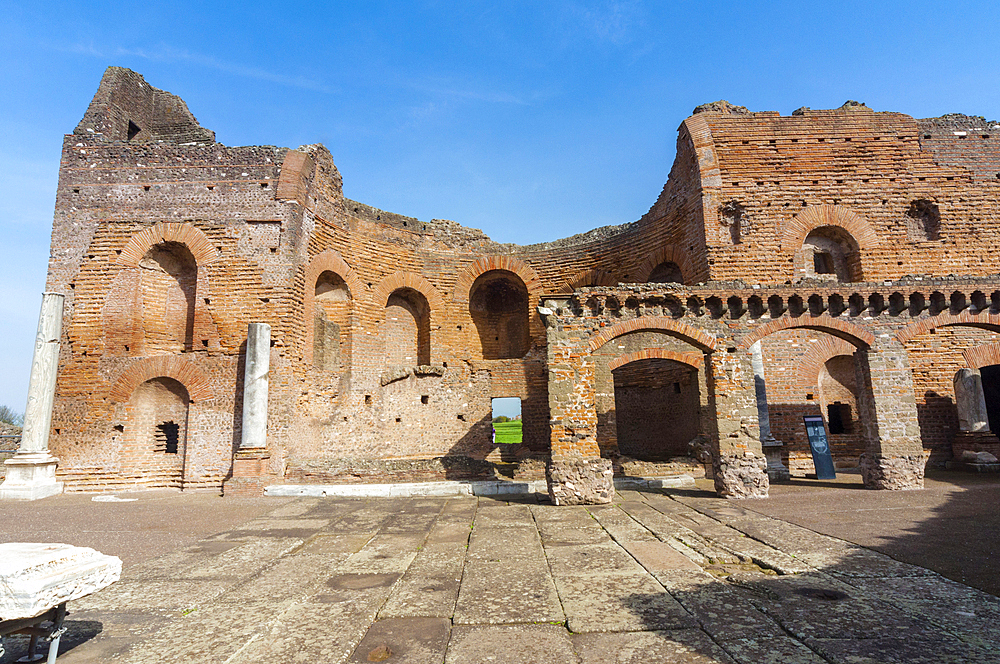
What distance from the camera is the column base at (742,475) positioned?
29.9 feet

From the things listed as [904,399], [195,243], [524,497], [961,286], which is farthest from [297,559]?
[961,286]

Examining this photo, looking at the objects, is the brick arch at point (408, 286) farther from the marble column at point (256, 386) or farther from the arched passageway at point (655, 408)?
the arched passageway at point (655, 408)

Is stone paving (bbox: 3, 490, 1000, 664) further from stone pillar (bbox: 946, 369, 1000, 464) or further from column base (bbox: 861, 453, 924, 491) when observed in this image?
stone pillar (bbox: 946, 369, 1000, 464)

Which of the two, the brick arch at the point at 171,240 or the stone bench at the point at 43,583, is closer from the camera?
the stone bench at the point at 43,583

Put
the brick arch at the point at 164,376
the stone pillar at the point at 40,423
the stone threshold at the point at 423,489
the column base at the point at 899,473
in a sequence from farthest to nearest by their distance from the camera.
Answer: the brick arch at the point at 164,376 < the stone pillar at the point at 40,423 < the stone threshold at the point at 423,489 < the column base at the point at 899,473

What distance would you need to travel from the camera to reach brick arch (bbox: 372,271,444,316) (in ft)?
51.7

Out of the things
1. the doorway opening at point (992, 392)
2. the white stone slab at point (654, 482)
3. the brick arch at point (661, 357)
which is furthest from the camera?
the doorway opening at point (992, 392)

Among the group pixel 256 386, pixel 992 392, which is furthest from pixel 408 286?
pixel 992 392

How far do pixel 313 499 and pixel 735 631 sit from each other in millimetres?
8776

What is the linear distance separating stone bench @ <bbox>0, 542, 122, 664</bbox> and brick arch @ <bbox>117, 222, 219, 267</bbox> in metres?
11.2

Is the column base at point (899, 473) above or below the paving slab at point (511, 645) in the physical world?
above

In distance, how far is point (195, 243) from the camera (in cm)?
1273

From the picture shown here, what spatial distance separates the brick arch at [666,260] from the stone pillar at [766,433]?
2852mm

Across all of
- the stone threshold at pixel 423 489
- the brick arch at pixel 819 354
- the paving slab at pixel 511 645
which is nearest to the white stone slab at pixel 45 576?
the paving slab at pixel 511 645
